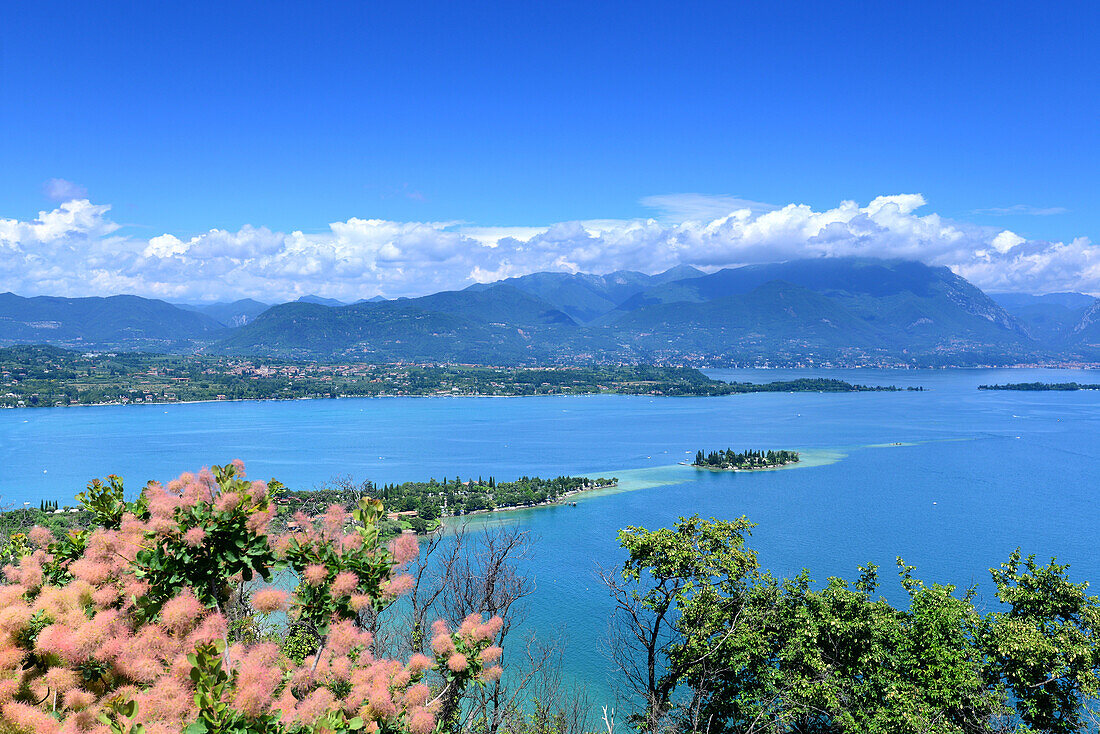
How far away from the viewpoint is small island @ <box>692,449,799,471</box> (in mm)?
42625

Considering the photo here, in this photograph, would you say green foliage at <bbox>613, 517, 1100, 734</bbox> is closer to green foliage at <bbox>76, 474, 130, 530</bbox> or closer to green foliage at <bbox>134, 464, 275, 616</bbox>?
green foliage at <bbox>134, 464, 275, 616</bbox>

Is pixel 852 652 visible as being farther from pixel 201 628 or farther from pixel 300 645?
pixel 201 628

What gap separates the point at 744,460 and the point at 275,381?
246 feet

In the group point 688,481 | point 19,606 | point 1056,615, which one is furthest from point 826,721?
point 688,481

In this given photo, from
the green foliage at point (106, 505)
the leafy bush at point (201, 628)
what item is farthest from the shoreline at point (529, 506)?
the leafy bush at point (201, 628)

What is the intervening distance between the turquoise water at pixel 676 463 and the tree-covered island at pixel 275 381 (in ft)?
21.2

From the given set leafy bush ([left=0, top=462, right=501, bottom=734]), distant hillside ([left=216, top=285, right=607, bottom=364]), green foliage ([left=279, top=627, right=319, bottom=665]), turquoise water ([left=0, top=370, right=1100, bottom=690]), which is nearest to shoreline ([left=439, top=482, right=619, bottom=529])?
turquoise water ([left=0, top=370, right=1100, bottom=690])

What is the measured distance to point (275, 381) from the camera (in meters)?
96.1

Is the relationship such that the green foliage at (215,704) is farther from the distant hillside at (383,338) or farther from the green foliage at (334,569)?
the distant hillside at (383,338)

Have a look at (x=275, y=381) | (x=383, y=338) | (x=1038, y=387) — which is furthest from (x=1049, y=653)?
(x=383, y=338)

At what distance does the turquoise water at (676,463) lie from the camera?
80.9 feet

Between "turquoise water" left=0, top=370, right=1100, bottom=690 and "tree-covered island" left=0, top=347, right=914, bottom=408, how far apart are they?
6.45 m

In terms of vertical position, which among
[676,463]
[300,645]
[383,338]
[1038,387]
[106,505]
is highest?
[383,338]

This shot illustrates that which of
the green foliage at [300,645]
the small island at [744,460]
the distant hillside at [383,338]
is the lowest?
the small island at [744,460]
